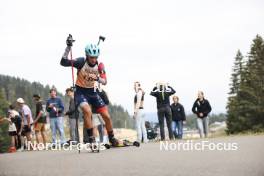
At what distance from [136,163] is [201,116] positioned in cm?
981

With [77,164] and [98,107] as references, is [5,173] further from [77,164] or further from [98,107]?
[98,107]

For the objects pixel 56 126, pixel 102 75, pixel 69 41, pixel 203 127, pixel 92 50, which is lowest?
pixel 203 127

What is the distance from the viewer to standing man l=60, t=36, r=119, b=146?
1012 cm

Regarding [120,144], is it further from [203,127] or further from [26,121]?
[203,127]

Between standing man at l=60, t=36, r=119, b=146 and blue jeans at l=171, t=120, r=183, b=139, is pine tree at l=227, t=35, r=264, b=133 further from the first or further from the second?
standing man at l=60, t=36, r=119, b=146

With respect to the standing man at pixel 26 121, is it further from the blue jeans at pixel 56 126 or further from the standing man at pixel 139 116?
the standing man at pixel 139 116

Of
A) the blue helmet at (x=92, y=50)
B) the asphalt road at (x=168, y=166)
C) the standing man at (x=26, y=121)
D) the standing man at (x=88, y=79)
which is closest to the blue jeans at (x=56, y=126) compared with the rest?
the standing man at (x=26, y=121)

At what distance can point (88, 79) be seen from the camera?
34.1ft

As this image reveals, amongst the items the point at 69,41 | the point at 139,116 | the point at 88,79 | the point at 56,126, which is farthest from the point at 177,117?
the point at 69,41

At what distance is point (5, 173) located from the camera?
6793mm

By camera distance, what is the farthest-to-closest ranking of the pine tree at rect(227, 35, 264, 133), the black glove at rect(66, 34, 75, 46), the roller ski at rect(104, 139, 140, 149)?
the pine tree at rect(227, 35, 264, 133) < the roller ski at rect(104, 139, 140, 149) < the black glove at rect(66, 34, 75, 46)

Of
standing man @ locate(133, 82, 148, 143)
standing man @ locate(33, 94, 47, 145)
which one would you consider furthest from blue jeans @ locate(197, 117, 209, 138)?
standing man @ locate(33, 94, 47, 145)

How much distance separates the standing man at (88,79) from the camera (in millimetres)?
10117

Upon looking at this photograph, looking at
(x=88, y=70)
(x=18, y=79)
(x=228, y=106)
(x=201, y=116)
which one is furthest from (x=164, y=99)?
(x=18, y=79)
